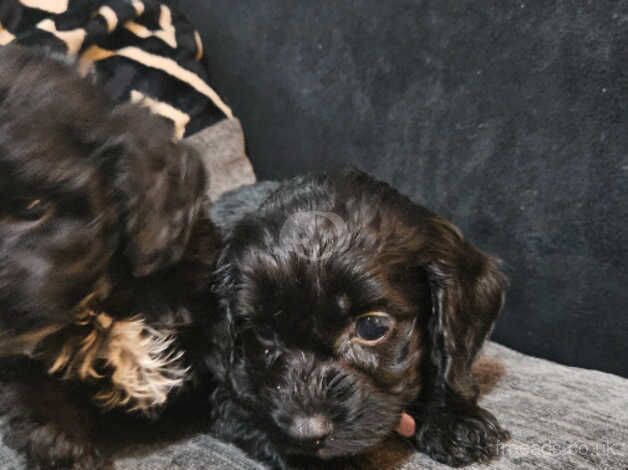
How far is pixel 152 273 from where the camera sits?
45.1 inches

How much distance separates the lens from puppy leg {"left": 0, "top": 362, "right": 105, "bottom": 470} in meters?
1.11

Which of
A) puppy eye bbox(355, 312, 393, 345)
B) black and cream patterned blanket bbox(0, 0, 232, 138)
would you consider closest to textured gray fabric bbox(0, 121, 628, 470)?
puppy eye bbox(355, 312, 393, 345)

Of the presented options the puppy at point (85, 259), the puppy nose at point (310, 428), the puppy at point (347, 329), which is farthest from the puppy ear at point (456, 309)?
the puppy at point (85, 259)

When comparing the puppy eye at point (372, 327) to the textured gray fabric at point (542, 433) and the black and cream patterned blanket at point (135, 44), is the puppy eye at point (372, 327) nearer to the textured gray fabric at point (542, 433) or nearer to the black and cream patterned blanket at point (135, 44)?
the textured gray fabric at point (542, 433)

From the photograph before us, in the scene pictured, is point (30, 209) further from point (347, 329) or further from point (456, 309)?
point (456, 309)

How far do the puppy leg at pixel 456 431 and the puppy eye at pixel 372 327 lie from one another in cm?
21

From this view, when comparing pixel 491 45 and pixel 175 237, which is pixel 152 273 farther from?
pixel 491 45

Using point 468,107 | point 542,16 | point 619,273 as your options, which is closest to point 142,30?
point 468,107

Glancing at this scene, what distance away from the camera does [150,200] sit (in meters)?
1.07

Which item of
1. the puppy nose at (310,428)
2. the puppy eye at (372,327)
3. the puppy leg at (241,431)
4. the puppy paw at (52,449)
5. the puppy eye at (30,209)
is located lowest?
the puppy paw at (52,449)

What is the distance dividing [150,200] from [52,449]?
48cm

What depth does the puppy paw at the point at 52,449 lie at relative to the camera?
1106mm

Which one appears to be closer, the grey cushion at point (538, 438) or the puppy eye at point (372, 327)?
the grey cushion at point (538, 438)

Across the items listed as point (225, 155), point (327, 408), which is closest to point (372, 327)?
point (327, 408)
